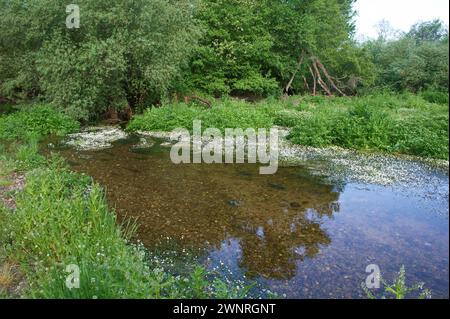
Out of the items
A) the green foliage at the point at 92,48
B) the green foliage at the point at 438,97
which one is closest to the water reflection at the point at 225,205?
the green foliage at the point at 438,97

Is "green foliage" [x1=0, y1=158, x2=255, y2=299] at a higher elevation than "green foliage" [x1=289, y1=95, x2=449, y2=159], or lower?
lower

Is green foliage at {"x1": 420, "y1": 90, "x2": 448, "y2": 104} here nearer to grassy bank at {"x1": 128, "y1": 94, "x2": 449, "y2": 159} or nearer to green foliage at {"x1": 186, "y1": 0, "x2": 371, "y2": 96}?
grassy bank at {"x1": 128, "y1": 94, "x2": 449, "y2": 159}

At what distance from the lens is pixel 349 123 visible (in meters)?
15.1

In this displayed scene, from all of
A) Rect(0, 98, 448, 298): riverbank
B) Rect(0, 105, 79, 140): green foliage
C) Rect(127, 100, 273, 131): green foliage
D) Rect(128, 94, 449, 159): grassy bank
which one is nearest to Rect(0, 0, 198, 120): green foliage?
Rect(0, 105, 79, 140): green foliage

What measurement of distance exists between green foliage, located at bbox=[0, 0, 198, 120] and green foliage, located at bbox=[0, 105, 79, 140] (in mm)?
545

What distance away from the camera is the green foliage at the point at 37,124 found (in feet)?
55.0

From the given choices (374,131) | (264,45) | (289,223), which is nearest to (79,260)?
(289,223)

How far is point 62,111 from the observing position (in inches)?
749

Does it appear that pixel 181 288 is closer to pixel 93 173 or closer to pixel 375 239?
pixel 375 239

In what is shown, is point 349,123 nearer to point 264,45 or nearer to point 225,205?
point 225,205

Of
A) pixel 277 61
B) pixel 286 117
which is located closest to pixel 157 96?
pixel 286 117

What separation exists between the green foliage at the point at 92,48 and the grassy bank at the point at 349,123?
2347 mm

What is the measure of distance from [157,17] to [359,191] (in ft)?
44.3

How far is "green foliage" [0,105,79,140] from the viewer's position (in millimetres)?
16766
